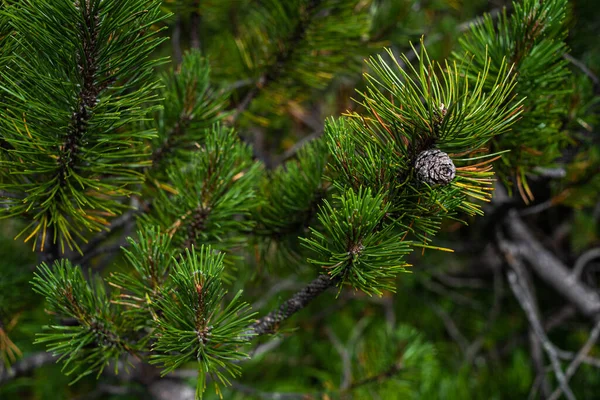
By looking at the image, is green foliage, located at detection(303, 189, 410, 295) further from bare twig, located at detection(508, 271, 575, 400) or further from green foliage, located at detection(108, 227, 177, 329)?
bare twig, located at detection(508, 271, 575, 400)

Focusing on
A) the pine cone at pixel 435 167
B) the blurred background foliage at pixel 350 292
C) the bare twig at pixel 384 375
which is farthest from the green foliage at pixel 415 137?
the bare twig at pixel 384 375

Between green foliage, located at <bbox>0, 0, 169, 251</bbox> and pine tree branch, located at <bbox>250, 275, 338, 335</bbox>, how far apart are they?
0.19 meters

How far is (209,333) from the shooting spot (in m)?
0.38

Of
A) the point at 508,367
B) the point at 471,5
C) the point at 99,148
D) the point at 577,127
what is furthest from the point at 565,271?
the point at 99,148

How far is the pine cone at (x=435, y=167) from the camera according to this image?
34cm

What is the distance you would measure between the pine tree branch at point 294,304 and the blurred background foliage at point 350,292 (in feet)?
0.11

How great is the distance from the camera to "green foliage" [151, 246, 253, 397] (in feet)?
1.19

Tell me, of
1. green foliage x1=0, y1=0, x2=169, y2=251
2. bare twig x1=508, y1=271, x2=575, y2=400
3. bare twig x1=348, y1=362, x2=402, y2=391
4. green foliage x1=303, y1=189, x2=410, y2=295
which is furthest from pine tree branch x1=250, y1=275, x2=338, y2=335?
bare twig x1=508, y1=271, x2=575, y2=400

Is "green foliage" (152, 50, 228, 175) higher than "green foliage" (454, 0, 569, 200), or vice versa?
"green foliage" (454, 0, 569, 200)

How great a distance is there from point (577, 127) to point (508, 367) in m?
0.66

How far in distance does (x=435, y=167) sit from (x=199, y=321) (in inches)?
8.5

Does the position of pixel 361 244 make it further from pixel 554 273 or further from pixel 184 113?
pixel 554 273

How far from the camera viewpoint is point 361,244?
0.37m

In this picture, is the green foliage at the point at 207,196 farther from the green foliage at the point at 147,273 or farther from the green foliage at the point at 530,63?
the green foliage at the point at 530,63
